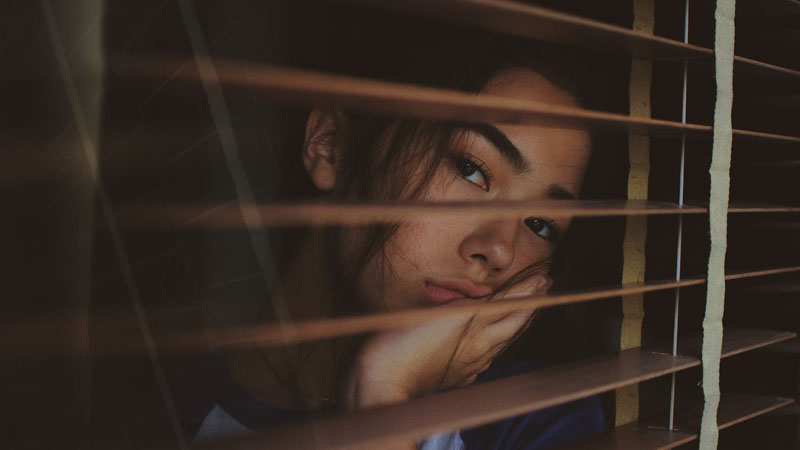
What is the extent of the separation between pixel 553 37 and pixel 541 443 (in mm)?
647

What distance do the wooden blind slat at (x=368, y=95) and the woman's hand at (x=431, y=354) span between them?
Result: 273 mm

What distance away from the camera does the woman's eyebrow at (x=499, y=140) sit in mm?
976

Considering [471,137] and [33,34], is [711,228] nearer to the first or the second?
[471,137]

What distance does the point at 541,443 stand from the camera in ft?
3.61

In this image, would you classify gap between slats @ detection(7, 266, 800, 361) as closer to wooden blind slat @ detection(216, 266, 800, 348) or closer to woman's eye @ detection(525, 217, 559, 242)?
wooden blind slat @ detection(216, 266, 800, 348)

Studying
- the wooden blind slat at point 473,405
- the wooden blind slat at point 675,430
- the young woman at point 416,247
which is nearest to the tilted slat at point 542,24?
the young woman at point 416,247

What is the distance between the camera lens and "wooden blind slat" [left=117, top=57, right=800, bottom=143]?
0.65 m

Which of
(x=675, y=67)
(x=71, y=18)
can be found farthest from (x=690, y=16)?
(x=71, y=18)

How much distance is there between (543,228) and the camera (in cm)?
106

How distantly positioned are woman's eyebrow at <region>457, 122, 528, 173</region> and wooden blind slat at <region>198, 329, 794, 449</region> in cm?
32

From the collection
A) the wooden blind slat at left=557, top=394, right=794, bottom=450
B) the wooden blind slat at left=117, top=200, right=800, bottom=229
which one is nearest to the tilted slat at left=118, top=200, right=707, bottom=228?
the wooden blind slat at left=117, top=200, right=800, bottom=229

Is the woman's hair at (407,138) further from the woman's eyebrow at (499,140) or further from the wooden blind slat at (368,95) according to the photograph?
the wooden blind slat at (368,95)

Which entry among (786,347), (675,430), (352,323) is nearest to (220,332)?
(352,323)

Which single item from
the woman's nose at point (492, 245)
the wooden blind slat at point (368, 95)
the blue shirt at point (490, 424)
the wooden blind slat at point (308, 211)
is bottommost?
the blue shirt at point (490, 424)
